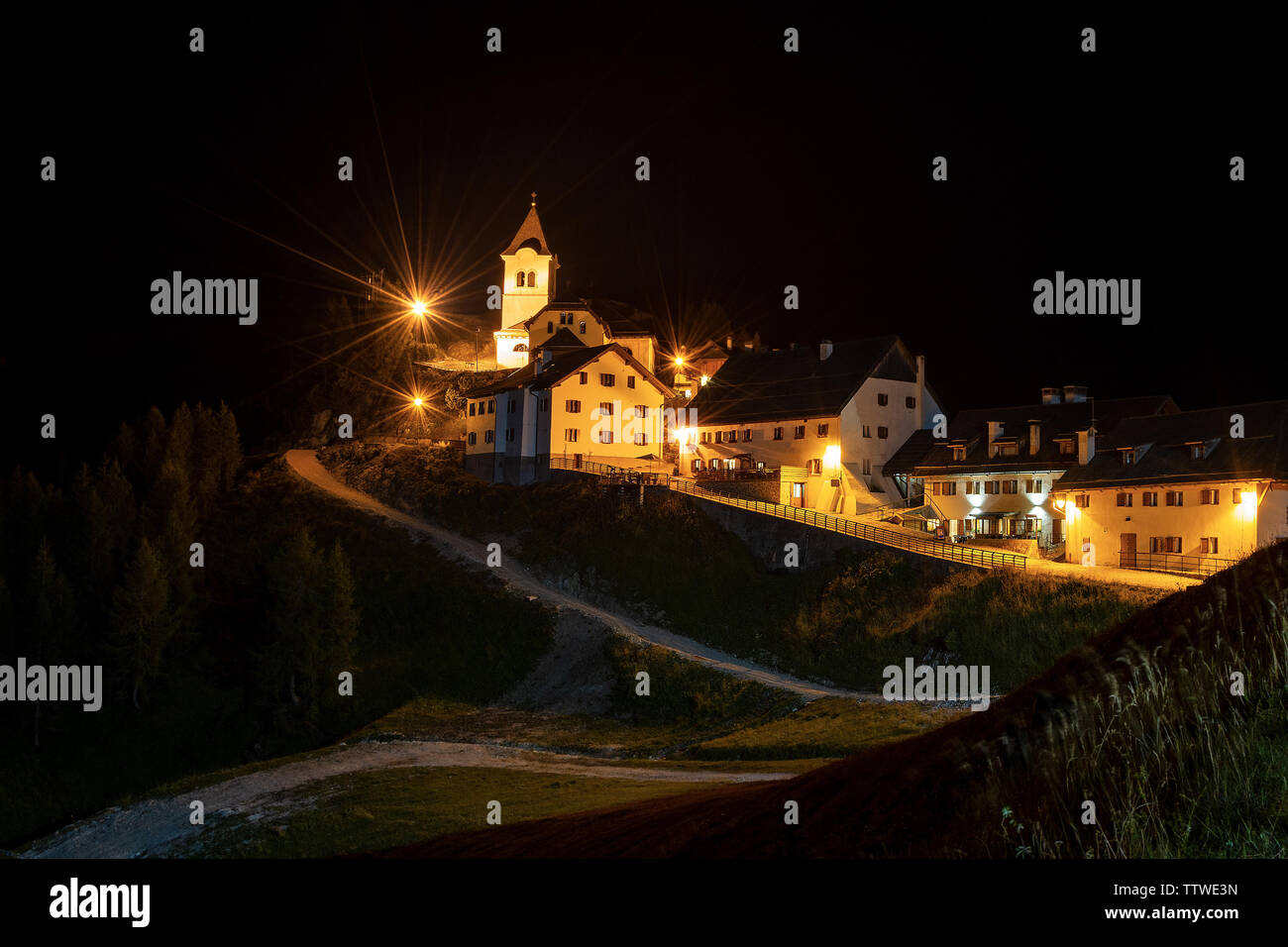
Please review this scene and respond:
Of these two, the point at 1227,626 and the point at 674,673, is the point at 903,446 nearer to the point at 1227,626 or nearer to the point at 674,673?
the point at 674,673

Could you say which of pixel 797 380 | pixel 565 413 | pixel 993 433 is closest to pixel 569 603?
pixel 565 413

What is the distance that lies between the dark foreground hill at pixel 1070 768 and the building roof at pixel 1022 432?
1951 inches

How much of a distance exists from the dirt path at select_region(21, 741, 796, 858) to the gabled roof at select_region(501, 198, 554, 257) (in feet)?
250

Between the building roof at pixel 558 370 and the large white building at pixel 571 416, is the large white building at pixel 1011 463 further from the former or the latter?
the building roof at pixel 558 370

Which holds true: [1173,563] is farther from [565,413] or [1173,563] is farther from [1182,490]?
[565,413]

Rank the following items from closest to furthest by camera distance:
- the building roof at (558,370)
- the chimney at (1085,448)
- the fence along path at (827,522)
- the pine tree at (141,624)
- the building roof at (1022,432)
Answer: the fence along path at (827,522) → the chimney at (1085,448) → the pine tree at (141,624) → the building roof at (1022,432) → the building roof at (558,370)

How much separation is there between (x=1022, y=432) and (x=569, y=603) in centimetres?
3052

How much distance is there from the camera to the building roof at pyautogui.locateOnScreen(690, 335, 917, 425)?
74.0 m

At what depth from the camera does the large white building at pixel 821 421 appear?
71.3 m

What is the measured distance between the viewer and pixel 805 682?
159 feet

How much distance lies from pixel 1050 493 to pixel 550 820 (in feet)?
153

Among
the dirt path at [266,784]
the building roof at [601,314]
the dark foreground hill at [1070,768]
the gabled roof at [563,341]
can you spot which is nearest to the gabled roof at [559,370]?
the gabled roof at [563,341]

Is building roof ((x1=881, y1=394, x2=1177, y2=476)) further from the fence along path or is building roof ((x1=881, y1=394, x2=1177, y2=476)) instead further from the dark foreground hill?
the dark foreground hill
